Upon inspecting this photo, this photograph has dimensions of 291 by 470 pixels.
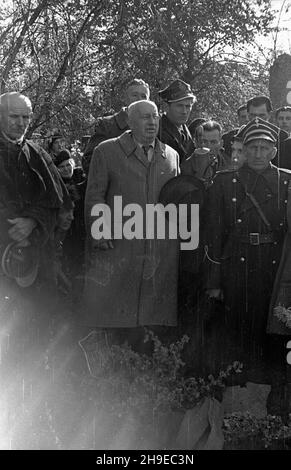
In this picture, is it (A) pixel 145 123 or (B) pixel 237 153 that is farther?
(B) pixel 237 153

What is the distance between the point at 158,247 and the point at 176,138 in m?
1.17

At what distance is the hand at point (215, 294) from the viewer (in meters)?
5.45

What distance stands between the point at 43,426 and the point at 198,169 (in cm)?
218

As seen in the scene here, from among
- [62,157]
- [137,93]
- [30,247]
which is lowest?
[30,247]

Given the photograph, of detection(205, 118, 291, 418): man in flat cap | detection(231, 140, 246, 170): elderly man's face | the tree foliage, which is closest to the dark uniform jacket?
detection(205, 118, 291, 418): man in flat cap

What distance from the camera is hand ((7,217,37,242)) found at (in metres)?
5.26

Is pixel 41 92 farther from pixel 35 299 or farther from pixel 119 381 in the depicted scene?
pixel 119 381

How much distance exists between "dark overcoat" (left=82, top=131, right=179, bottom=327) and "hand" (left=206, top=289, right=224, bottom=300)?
0.82 feet

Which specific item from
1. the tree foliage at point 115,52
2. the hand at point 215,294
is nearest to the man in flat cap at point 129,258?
the hand at point 215,294

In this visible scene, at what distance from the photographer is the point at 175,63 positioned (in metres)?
13.4

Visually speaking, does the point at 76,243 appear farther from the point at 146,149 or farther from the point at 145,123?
the point at 145,123

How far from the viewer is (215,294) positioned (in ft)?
17.9

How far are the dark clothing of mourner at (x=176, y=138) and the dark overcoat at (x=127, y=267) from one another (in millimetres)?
789

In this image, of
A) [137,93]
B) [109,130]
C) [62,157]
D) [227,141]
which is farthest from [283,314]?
[62,157]
